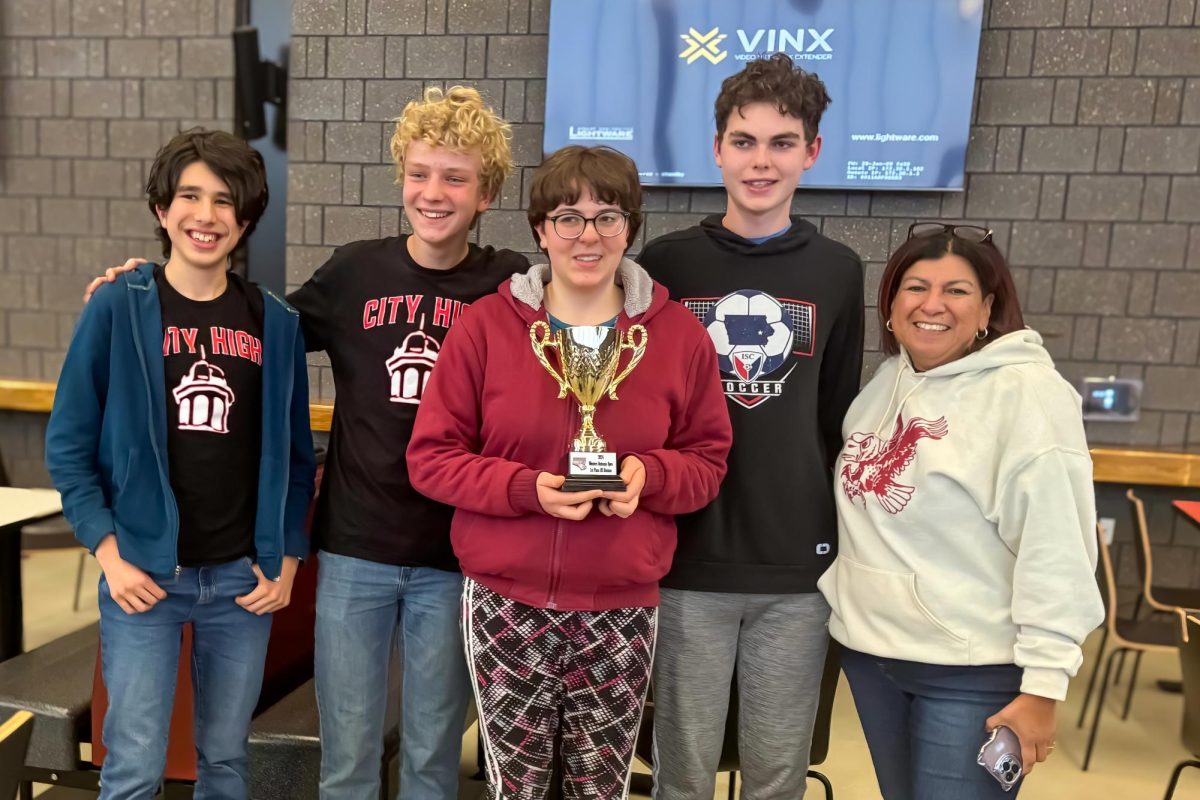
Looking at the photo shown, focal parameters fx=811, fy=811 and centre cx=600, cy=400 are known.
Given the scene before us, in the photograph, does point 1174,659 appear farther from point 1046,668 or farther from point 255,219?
point 255,219

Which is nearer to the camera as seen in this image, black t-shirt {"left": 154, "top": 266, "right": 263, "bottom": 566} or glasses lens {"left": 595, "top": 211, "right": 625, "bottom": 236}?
glasses lens {"left": 595, "top": 211, "right": 625, "bottom": 236}

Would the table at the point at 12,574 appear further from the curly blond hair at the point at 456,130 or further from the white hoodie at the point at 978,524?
the white hoodie at the point at 978,524

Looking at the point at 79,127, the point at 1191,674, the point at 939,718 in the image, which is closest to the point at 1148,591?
the point at 1191,674

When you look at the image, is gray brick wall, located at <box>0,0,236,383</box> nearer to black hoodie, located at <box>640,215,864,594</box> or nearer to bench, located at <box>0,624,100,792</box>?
bench, located at <box>0,624,100,792</box>

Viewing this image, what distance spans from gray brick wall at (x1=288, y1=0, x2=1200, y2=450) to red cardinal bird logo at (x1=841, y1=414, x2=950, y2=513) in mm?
2429

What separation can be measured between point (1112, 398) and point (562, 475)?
348 cm

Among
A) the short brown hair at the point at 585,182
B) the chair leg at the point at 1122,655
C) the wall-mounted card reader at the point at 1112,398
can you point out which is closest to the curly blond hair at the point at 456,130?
the short brown hair at the point at 585,182

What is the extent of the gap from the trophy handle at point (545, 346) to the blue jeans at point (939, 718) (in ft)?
2.58

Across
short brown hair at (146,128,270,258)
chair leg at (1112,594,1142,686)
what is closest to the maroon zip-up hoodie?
short brown hair at (146,128,270,258)

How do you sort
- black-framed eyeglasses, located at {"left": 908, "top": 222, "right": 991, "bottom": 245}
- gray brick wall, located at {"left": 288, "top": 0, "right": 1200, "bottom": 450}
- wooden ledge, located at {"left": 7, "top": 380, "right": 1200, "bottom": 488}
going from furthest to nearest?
gray brick wall, located at {"left": 288, "top": 0, "right": 1200, "bottom": 450}, wooden ledge, located at {"left": 7, "top": 380, "right": 1200, "bottom": 488}, black-framed eyeglasses, located at {"left": 908, "top": 222, "right": 991, "bottom": 245}

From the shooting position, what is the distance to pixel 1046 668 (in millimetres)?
1315

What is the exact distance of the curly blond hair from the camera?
1.67 metres

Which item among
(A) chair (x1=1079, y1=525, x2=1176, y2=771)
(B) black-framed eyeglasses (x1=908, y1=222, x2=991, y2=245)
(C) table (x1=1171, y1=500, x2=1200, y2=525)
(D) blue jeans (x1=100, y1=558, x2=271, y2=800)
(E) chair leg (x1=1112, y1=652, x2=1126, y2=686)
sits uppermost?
(B) black-framed eyeglasses (x1=908, y1=222, x2=991, y2=245)

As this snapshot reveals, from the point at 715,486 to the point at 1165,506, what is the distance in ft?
11.1
